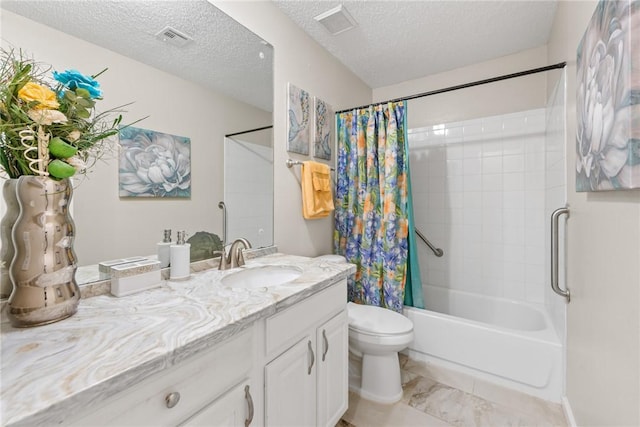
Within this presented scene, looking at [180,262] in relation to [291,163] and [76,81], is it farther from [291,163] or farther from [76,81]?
[291,163]

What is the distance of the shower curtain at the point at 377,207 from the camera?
2.01 meters

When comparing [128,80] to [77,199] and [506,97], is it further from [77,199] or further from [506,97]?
[506,97]

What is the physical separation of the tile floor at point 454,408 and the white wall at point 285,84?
105 cm

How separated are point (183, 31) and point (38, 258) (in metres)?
1.12

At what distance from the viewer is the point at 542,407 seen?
1590 millimetres

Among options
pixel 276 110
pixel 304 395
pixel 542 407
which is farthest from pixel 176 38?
pixel 542 407

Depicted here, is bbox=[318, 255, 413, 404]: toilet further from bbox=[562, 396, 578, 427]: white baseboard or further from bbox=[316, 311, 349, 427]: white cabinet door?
bbox=[562, 396, 578, 427]: white baseboard

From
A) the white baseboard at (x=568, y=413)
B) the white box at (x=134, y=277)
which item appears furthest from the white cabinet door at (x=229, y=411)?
the white baseboard at (x=568, y=413)

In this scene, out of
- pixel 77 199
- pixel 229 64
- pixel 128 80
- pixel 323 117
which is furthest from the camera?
pixel 323 117

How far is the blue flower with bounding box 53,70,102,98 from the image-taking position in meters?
0.74

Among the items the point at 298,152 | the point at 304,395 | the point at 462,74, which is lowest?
the point at 304,395

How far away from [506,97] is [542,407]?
89.6 inches

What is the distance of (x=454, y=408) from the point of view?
1.59m

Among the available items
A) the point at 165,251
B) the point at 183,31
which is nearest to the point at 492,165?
the point at 183,31
